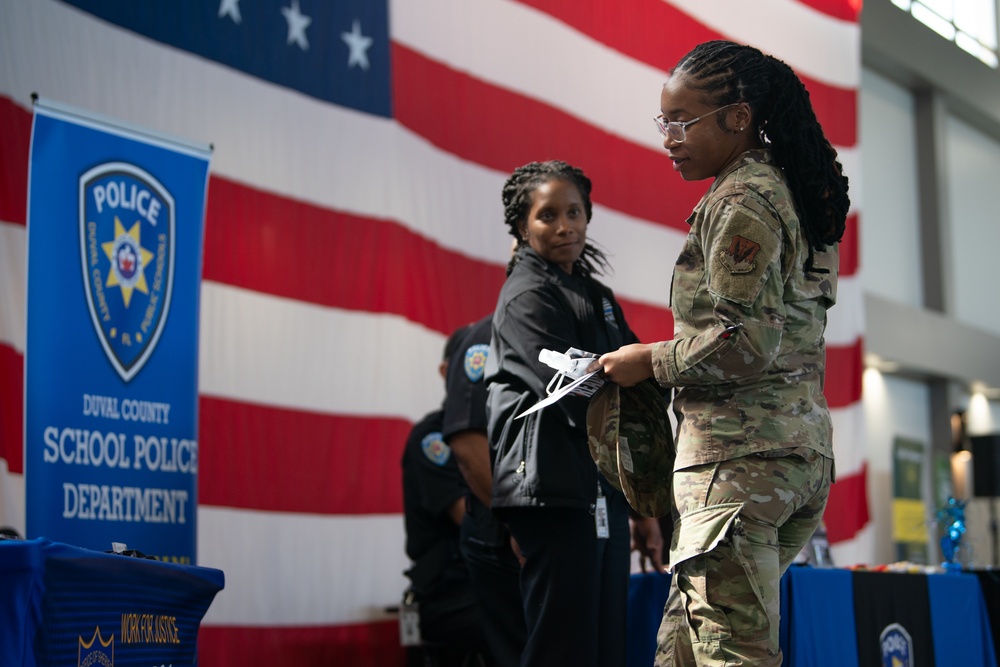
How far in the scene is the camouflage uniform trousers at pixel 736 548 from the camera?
1473 mm

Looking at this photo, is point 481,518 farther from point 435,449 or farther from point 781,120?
point 781,120

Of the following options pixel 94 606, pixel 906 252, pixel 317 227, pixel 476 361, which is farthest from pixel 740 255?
pixel 906 252

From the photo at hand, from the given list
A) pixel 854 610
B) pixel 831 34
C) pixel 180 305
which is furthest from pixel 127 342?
pixel 831 34

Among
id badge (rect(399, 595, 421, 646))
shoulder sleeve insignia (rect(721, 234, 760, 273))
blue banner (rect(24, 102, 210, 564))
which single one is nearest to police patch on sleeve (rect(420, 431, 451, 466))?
id badge (rect(399, 595, 421, 646))

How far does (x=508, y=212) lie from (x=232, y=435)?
1.28m

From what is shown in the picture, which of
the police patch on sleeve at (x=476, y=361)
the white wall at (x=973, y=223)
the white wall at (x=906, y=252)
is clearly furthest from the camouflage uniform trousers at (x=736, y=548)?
the white wall at (x=973, y=223)

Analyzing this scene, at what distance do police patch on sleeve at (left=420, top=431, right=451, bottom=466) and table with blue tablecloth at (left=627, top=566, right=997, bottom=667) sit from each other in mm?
757

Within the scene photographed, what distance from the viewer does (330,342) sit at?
3.60 metres

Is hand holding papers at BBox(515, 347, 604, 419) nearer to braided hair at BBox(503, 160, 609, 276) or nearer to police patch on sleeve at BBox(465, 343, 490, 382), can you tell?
braided hair at BBox(503, 160, 609, 276)

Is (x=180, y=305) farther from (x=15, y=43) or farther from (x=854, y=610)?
(x=854, y=610)

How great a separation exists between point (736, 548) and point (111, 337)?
1552 mm

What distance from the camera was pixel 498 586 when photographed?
2.32 m

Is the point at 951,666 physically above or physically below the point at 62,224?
below

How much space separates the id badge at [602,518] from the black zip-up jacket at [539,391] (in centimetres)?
5
